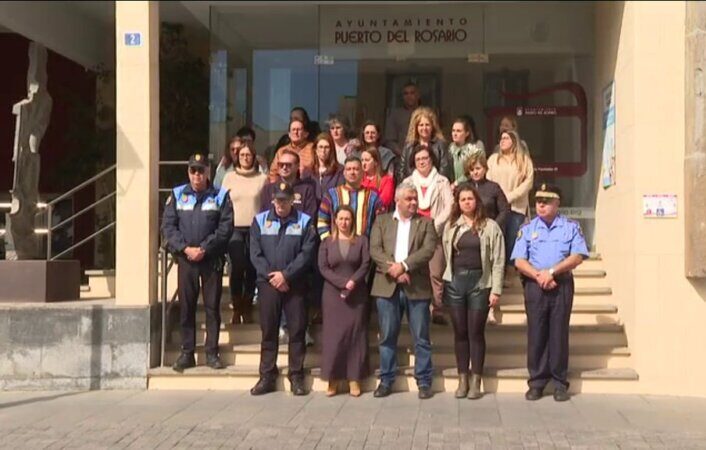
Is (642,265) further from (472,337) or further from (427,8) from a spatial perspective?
(427,8)

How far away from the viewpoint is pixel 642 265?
330 inches

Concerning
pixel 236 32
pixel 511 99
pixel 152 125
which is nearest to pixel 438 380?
pixel 152 125

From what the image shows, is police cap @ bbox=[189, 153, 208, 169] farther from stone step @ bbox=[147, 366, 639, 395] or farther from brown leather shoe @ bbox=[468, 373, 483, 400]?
brown leather shoe @ bbox=[468, 373, 483, 400]

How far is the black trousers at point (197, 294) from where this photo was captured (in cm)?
854

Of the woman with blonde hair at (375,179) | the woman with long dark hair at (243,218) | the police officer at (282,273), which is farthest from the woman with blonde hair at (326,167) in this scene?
the police officer at (282,273)

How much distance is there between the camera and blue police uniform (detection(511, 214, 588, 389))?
7.98 metres

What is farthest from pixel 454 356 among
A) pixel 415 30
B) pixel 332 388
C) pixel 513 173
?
pixel 415 30

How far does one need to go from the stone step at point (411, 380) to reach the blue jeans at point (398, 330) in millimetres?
264

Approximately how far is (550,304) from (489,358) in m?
0.95

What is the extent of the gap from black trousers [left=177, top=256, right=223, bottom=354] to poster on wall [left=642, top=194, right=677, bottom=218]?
4053 mm

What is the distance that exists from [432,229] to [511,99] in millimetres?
4997

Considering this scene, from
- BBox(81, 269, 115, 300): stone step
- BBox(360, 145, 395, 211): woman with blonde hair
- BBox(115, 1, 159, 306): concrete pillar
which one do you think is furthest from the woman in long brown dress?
BBox(81, 269, 115, 300): stone step

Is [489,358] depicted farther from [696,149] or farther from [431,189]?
[696,149]

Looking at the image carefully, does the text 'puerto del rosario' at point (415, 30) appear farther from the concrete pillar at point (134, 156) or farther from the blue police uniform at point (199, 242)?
the blue police uniform at point (199, 242)
